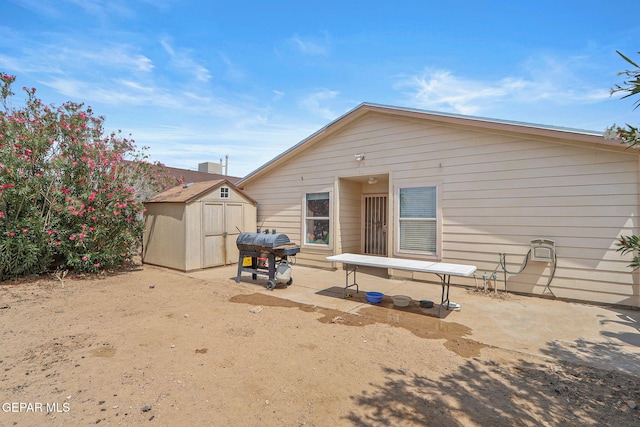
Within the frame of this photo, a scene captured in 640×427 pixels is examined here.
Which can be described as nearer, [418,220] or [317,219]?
[418,220]

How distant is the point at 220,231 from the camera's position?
8.12 metres

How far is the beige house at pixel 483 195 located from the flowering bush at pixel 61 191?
177 inches

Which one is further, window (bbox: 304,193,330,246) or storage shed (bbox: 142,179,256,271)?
window (bbox: 304,193,330,246)

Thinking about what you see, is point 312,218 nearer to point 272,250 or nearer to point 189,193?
point 272,250

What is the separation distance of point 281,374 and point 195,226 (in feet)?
18.9

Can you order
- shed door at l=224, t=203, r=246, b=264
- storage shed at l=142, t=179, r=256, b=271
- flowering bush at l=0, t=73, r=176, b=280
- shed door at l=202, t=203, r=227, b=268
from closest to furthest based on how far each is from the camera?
flowering bush at l=0, t=73, r=176, b=280, storage shed at l=142, t=179, r=256, b=271, shed door at l=202, t=203, r=227, b=268, shed door at l=224, t=203, r=246, b=264

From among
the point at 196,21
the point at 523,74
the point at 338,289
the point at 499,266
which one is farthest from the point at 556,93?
the point at 196,21

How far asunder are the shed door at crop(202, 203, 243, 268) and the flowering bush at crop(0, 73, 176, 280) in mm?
1824

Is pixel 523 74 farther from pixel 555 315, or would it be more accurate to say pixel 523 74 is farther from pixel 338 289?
pixel 338 289

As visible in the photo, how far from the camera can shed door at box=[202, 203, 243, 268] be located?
7770 millimetres

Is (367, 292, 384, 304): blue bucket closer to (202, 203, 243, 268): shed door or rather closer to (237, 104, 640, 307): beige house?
(237, 104, 640, 307): beige house

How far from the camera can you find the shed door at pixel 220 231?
777 cm

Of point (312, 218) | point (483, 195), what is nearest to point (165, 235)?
point (312, 218)

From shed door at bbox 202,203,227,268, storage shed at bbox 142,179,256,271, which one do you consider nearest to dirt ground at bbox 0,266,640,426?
storage shed at bbox 142,179,256,271
